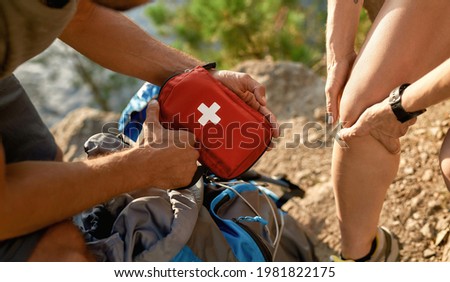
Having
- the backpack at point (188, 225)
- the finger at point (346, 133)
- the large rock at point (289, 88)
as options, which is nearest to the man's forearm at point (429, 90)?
the finger at point (346, 133)

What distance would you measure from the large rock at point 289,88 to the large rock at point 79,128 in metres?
0.90

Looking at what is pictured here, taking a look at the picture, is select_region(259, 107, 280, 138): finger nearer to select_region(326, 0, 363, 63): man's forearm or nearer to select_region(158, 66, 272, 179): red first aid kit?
select_region(158, 66, 272, 179): red first aid kit

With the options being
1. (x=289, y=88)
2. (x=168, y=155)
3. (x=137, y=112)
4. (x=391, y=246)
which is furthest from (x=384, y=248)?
(x=289, y=88)

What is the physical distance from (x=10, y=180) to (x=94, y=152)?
1.21 feet

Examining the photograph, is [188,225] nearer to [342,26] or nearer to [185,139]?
[185,139]

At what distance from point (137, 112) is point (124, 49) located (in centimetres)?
24

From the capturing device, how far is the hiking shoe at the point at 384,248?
1.65 meters

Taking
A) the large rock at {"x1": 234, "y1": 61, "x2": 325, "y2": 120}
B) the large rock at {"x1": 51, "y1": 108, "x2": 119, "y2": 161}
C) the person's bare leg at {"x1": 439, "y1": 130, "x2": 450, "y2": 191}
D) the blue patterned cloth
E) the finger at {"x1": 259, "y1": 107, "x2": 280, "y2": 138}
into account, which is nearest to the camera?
the person's bare leg at {"x1": 439, "y1": 130, "x2": 450, "y2": 191}

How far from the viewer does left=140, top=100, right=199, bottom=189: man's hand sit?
1.37 meters

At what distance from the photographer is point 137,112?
1802mm

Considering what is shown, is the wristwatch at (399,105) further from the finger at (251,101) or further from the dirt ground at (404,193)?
the dirt ground at (404,193)

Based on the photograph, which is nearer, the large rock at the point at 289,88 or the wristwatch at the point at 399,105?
the wristwatch at the point at 399,105

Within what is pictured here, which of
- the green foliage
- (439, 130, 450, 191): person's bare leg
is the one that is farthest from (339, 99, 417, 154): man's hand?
the green foliage

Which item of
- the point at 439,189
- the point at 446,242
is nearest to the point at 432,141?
the point at 439,189
